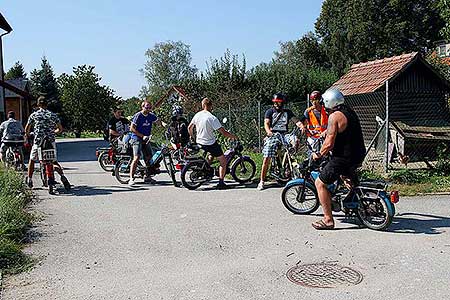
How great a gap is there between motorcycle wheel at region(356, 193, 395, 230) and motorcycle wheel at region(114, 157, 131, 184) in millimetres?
6581

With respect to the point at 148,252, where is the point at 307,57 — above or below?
above

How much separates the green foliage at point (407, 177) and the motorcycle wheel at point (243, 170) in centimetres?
295

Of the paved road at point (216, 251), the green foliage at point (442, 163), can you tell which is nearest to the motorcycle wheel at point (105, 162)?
the paved road at point (216, 251)

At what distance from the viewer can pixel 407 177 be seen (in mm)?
11172

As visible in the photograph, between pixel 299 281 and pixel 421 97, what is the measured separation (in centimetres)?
1162

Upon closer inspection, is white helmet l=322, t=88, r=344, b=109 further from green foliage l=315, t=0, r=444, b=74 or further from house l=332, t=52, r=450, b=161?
green foliage l=315, t=0, r=444, b=74

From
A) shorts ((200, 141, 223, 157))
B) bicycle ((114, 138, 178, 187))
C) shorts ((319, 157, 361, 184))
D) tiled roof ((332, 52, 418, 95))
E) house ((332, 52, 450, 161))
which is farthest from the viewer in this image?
house ((332, 52, 450, 161))

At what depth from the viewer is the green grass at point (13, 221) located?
242 inches

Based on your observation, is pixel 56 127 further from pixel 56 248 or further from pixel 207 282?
pixel 207 282

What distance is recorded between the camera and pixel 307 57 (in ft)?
192

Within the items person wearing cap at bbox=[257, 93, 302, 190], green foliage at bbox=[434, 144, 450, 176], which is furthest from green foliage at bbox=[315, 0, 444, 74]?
person wearing cap at bbox=[257, 93, 302, 190]

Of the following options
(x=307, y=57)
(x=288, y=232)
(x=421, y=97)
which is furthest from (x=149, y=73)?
(x=288, y=232)

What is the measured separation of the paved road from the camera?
17.1 ft

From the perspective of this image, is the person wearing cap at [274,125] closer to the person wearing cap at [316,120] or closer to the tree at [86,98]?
the person wearing cap at [316,120]
